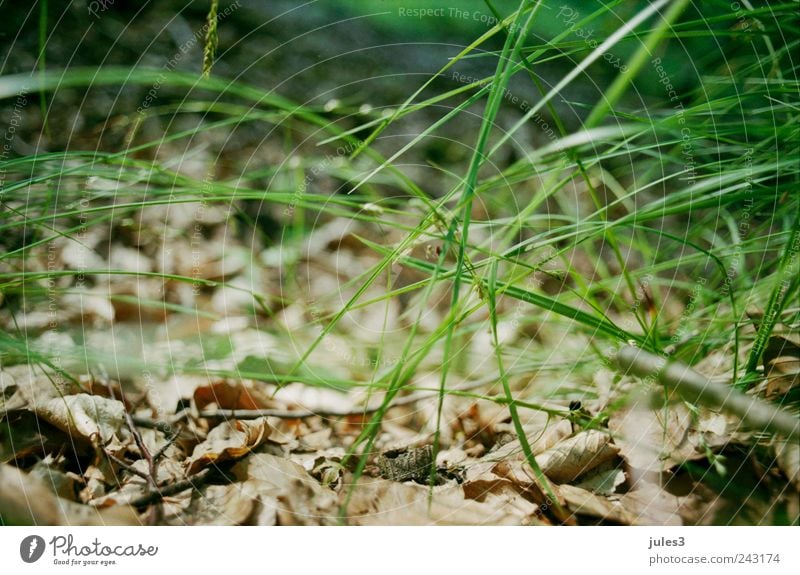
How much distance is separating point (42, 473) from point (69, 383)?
87mm

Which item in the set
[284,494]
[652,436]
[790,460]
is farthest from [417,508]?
[790,460]

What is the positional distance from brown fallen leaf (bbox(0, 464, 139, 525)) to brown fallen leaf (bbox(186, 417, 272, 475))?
7cm

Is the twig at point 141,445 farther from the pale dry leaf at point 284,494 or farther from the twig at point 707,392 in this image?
the twig at point 707,392

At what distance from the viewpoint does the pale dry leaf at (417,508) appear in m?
0.53

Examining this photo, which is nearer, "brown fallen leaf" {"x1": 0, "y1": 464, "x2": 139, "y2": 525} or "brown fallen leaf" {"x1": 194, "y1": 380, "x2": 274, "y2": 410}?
"brown fallen leaf" {"x1": 0, "y1": 464, "x2": 139, "y2": 525}

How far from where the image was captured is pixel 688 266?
2.30 ft

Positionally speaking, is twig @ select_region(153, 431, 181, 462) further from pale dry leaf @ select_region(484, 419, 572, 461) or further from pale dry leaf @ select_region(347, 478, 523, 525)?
pale dry leaf @ select_region(484, 419, 572, 461)

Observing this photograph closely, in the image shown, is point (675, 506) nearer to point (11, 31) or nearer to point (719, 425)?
point (719, 425)

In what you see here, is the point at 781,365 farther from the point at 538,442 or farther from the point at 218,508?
the point at 218,508

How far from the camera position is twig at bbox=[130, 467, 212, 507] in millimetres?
511

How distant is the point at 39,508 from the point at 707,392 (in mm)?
588

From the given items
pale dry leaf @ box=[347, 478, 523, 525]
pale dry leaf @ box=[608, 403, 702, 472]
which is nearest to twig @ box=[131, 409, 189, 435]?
pale dry leaf @ box=[347, 478, 523, 525]

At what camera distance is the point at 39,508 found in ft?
1.60
